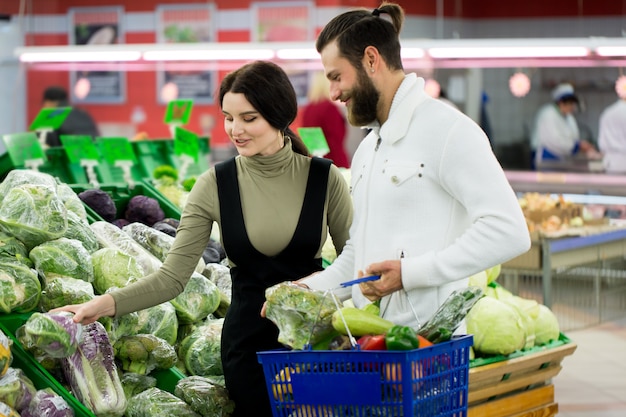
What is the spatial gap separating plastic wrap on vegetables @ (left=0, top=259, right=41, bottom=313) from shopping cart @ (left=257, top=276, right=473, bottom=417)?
1.12m

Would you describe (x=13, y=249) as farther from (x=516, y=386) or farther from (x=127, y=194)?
(x=516, y=386)

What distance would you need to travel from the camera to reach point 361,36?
2.44m

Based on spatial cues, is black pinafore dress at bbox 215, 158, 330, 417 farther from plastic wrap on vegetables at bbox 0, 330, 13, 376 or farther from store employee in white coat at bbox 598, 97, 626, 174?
store employee in white coat at bbox 598, 97, 626, 174

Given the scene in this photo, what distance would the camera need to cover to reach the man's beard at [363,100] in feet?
8.08

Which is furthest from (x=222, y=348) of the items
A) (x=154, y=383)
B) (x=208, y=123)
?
(x=208, y=123)

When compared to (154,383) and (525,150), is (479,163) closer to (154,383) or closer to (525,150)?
(154,383)

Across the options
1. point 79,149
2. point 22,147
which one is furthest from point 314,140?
point 22,147

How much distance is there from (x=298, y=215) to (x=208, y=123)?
920cm

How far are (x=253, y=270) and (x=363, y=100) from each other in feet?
2.20

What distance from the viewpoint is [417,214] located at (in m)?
2.42

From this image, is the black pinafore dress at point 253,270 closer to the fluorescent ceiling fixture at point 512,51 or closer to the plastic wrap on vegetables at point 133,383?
the plastic wrap on vegetables at point 133,383

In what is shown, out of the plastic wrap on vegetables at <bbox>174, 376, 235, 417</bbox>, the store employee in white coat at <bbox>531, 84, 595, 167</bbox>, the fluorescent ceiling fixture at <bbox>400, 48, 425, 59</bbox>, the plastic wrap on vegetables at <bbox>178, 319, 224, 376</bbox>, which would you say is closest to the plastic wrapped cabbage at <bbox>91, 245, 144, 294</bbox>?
the plastic wrap on vegetables at <bbox>178, 319, 224, 376</bbox>

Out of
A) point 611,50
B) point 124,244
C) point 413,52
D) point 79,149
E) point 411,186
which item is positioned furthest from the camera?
point 413,52

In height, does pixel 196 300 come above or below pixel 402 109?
below
